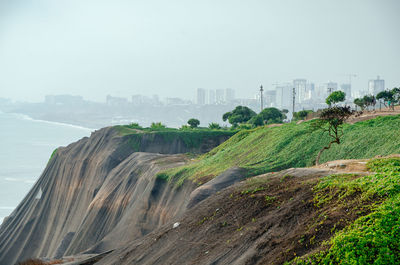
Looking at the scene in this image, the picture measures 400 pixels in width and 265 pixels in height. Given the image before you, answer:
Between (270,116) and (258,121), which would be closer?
(258,121)

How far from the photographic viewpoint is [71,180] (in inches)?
1930

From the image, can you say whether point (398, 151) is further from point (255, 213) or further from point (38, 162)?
point (38, 162)

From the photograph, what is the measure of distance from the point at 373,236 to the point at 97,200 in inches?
1232

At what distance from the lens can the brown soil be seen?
11.2m

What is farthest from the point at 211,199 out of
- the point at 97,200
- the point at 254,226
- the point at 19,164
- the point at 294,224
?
the point at 19,164

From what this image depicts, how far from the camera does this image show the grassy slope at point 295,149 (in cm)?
2343

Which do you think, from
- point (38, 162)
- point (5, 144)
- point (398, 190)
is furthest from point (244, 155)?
point (5, 144)

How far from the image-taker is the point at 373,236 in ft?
31.6

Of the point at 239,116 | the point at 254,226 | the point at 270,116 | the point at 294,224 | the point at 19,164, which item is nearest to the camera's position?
the point at 294,224

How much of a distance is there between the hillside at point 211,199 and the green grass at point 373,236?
41 millimetres

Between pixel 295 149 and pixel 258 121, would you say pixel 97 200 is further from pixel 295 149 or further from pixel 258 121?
pixel 258 121

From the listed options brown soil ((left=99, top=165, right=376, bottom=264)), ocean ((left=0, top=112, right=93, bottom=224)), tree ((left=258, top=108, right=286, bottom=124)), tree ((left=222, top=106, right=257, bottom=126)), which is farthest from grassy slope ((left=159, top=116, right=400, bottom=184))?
ocean ((left=0, top=112, right=93, bottom=224))

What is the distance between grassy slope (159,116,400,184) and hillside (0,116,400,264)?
0.28 ft

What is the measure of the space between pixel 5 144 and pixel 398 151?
18045 cm
